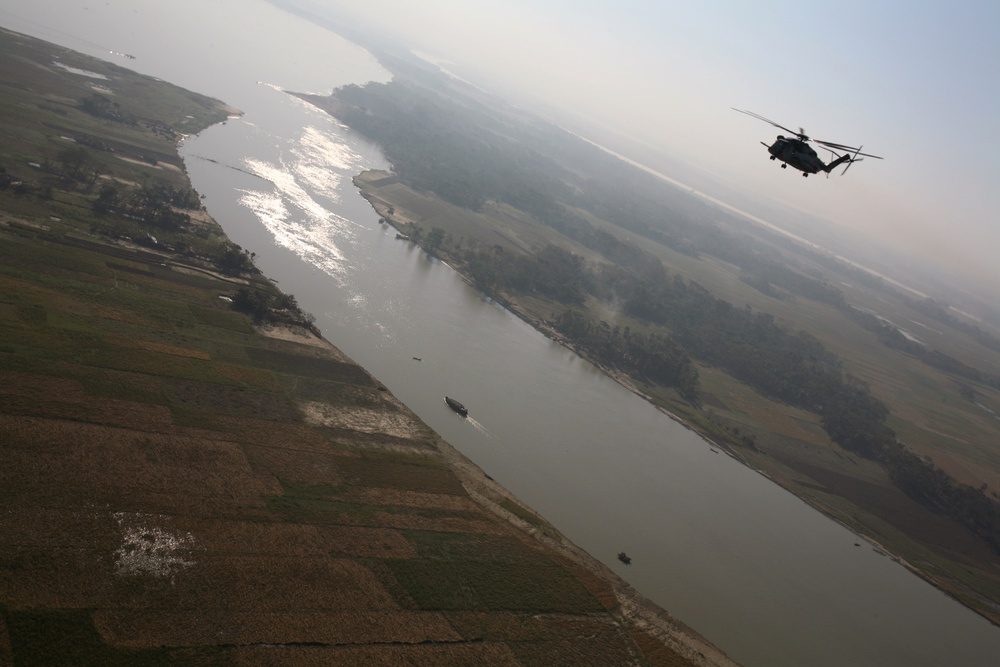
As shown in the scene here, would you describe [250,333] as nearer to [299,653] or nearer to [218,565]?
[218,565]

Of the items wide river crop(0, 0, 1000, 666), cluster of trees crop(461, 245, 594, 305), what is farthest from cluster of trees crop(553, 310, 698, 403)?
cluster of trees crop(461, 245, 594, 305)

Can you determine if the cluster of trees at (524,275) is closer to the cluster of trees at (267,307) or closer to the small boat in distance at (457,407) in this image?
the cluster of trees at (267,307)

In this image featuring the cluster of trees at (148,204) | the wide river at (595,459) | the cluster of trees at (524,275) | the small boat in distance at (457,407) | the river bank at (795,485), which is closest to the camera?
the wide river at (595,459)

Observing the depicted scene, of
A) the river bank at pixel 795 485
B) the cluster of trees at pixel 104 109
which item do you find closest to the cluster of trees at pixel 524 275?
the river bank at pixel 795 485

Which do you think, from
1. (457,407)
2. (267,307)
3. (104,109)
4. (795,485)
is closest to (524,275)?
(795,485)

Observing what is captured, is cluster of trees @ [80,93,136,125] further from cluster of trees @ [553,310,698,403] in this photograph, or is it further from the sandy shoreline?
the sandy shoreline

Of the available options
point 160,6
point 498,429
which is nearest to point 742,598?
point 498,429

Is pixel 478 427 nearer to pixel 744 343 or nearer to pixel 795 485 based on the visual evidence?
pixel 795 485
